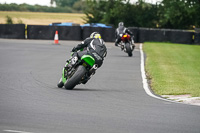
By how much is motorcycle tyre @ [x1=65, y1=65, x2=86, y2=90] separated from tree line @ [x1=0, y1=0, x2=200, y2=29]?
1511 inches

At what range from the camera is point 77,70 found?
36.0ft

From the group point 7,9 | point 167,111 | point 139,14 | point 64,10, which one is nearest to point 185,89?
point 167,111

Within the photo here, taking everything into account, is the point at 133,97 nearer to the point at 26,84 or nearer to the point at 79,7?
the point at 26,84

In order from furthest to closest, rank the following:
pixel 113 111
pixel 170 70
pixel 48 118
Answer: pixel 170 70 → pixel 113 111 → pixel 48 118

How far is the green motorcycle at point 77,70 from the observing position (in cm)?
1091

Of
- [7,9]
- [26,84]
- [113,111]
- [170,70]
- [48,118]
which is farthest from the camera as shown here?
[7,9]

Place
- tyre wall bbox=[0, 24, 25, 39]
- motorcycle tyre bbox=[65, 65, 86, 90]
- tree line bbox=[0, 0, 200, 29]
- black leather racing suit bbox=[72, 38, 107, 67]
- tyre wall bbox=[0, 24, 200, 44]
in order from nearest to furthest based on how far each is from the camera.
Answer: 1. motorcycle tyre bbox=[65, 65, 86, 90]
2. black leather racing suit bbox=[72, 38, 107, 67]
3. tyre wall bbox=[0, 24, 25, 39]
4. tyre wall bbox=[0, 24, 200, 44]
5. tree line bbox=[0, 0, 200, 29]

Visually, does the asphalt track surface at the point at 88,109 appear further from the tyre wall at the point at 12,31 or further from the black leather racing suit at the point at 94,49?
the tyre wall at the point at 12,31

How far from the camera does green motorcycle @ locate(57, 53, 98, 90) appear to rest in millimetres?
10914

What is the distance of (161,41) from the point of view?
1462 inches

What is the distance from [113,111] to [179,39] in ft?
95.4

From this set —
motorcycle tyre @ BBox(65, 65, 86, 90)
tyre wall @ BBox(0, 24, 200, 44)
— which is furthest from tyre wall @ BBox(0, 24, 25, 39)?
motorcycle tyre @ BBox(65, 65, 86, 90)

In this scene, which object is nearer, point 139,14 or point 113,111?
point 113,111

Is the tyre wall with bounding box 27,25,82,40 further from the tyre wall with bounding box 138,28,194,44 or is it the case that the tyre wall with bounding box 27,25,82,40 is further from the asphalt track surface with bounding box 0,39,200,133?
the asphalt track surface with bounding box 0,39,200,133
